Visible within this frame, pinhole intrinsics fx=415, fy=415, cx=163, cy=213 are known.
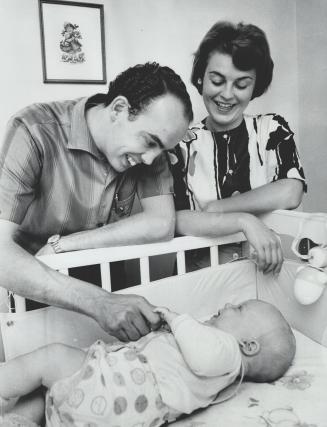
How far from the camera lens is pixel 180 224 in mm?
911

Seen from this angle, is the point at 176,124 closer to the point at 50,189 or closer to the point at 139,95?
the point at 139,95

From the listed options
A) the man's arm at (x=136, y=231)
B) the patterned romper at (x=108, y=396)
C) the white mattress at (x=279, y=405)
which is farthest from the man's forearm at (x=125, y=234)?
the white mattress at (x=279, y=405)

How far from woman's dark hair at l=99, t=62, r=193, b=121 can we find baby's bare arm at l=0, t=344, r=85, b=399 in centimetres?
43

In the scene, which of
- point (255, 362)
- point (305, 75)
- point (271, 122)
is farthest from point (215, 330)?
point (305, 75)

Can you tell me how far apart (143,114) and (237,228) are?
0.32m

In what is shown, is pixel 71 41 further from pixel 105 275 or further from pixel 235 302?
pixel 235 302

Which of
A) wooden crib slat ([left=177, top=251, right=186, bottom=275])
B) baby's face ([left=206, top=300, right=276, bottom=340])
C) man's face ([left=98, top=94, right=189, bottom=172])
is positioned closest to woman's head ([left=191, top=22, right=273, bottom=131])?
man's face ([left=98, top=94, right=189, bottom=172])

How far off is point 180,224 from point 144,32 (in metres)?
0.42

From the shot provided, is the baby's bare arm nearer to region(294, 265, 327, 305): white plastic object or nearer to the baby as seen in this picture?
the baby

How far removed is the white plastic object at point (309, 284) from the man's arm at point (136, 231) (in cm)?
28

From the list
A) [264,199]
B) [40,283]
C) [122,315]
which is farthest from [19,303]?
[264,199]

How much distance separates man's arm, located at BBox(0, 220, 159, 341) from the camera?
656mm

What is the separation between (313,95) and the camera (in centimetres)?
98

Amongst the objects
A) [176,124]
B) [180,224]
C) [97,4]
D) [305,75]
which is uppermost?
[97,4]
